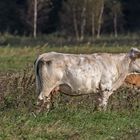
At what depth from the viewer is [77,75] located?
15.0m

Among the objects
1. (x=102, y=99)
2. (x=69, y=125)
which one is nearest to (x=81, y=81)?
(x=102, y=99)

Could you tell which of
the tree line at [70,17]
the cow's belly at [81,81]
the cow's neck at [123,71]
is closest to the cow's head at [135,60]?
the cow's neck at [123,71]

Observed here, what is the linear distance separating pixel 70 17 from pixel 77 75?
160 feet

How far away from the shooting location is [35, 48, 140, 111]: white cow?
14.6 metres

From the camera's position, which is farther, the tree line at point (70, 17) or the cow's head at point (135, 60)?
the tree line at point (70, 17)

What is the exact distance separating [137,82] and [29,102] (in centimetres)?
283

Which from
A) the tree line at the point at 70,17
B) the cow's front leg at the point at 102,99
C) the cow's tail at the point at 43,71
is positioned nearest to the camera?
the cow's tail at the point at 43,71

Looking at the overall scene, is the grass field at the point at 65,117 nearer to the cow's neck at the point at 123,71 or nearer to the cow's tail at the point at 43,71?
the cow's neck at the point at 123,71

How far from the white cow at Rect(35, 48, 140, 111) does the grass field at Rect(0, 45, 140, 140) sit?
25 cm

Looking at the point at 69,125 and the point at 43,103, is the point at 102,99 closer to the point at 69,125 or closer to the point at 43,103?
the point at 43,103

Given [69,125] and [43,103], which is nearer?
[69,125]

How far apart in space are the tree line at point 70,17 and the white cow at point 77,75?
43.3m

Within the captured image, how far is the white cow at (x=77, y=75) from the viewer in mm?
14641

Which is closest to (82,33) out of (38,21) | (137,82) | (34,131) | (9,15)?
(38,21)
